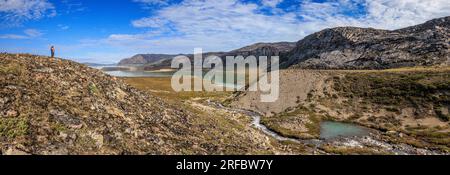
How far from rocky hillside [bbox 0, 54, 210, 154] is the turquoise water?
26.4 meters

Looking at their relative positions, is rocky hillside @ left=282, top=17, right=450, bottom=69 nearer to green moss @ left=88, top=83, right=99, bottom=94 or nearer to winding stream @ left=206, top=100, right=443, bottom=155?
winding stream @ left=206, top=100, right=443, bottom=155

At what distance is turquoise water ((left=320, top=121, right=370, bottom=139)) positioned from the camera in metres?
54.7

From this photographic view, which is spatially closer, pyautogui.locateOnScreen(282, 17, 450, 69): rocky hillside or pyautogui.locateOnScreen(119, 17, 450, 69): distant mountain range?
pyautogui.locateOnScreen(119, 17, 450, 69): distant mountain range

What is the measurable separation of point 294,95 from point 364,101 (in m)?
15.0

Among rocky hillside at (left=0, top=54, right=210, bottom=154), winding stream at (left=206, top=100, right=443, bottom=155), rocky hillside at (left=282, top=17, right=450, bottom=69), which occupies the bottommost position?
winding stream at (left=206, top=100, right=443, bottom=155)

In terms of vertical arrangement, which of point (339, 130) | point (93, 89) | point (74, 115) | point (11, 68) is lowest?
point (339, 130)

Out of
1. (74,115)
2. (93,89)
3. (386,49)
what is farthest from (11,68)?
(386,49)

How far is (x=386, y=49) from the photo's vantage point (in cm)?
14212

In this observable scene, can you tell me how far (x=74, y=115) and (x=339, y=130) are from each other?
44078 mm

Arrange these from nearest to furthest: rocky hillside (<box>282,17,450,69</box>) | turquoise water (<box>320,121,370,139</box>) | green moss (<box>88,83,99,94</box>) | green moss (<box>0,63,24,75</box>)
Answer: green moss (<box>0,63,24,75</box>) < green moss (<box>88,83,99,94</box>) < turquoise water (<box>320,121,370,139</box>) < rocky hillside (<box>282,17,450,69</box>)

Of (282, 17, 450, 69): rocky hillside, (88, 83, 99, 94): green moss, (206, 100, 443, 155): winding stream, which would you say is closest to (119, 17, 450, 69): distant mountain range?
(282, 17, 450, 69): rocky hillside

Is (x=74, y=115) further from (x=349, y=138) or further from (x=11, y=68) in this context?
(x=349, y=138)

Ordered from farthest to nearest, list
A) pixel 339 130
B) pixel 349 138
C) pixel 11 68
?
pixel 339 130, pixel 349 138, pixel 11 68

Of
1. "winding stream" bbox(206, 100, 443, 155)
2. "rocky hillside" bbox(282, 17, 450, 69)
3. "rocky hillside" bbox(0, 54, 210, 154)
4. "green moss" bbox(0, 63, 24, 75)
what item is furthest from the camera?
"rocky hillside" bbox(282, 17, 450, 69)
